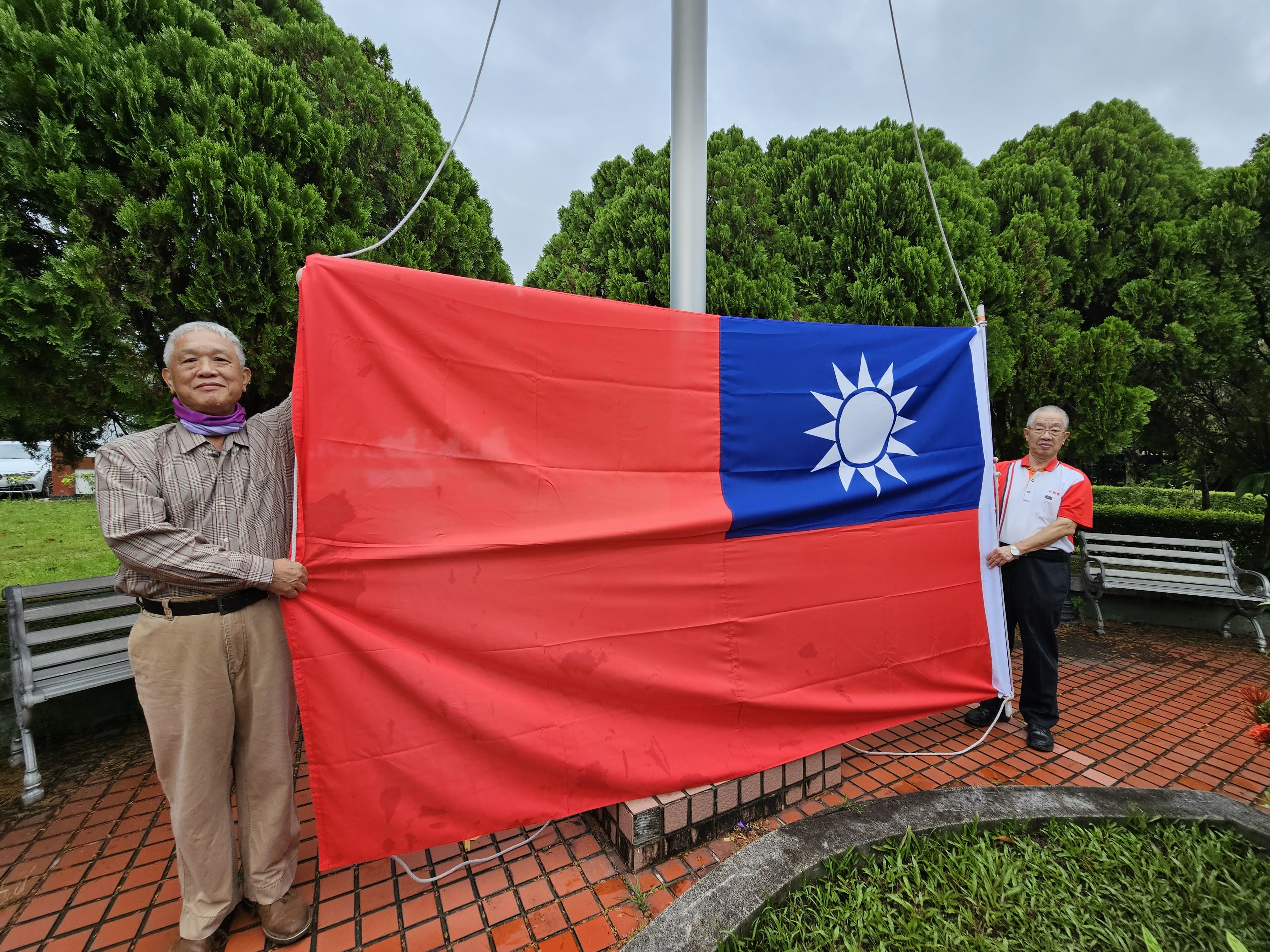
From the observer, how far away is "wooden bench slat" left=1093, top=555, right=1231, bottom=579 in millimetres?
4562

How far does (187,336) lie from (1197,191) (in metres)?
7.90

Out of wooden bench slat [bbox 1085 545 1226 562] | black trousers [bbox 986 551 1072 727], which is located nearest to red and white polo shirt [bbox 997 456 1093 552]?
black trousers [bbox 986 551 1072 727]

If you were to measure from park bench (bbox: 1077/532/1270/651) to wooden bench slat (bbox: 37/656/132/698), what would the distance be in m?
6.86

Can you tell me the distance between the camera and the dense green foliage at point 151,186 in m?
2.05

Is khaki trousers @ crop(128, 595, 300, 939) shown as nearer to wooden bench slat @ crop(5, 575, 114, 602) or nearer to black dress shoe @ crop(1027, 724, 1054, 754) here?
wooden bench slat @ crop(5, 575, 114, 602)

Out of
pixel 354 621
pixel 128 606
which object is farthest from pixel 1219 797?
pixel 128 606

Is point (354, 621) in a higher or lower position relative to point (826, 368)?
lower

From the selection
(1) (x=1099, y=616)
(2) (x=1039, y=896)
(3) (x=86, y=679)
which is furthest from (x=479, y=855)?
(1) (x=1099, y=616)

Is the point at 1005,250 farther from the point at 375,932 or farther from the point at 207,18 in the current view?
the point at 375,932

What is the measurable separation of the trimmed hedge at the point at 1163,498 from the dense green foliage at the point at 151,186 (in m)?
13.0

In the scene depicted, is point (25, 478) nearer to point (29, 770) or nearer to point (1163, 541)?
point (29, 770)

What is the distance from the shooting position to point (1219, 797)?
2.02 m

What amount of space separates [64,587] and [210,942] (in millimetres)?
2162

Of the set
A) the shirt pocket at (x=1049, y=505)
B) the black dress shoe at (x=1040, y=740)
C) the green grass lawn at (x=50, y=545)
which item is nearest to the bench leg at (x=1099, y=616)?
the black dress shoe at (x=1040, y=740)
